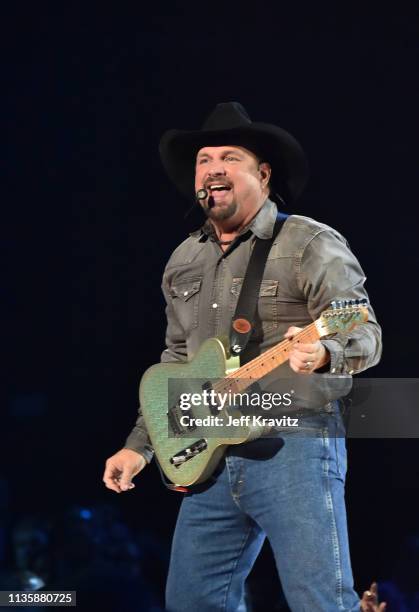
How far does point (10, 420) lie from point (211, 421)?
172 centimetres

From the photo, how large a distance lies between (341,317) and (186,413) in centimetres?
65

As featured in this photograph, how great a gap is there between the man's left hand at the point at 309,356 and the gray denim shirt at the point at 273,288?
28 millimetres

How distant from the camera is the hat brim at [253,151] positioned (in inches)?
118

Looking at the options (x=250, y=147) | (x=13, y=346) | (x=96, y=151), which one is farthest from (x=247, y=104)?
(x=13, y=346)

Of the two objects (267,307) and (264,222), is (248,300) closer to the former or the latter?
(267,307)

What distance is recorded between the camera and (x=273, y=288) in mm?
2760

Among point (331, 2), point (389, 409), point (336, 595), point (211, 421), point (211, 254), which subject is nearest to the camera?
point (336, 595)

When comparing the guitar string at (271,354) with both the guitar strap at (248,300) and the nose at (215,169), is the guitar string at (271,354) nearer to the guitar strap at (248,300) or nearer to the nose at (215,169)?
the guitar strap at (248,300)

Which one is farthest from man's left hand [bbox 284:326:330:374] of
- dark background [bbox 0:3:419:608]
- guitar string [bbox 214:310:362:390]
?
dark background [bbox 0:3:419:608]

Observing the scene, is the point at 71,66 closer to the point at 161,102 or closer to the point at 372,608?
Answer: the point at 161,102

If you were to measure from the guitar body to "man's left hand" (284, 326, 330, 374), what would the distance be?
1.00 ft

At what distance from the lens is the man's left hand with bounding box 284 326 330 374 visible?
2.38m

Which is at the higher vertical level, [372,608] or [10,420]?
[10,420]

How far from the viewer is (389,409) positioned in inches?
127
